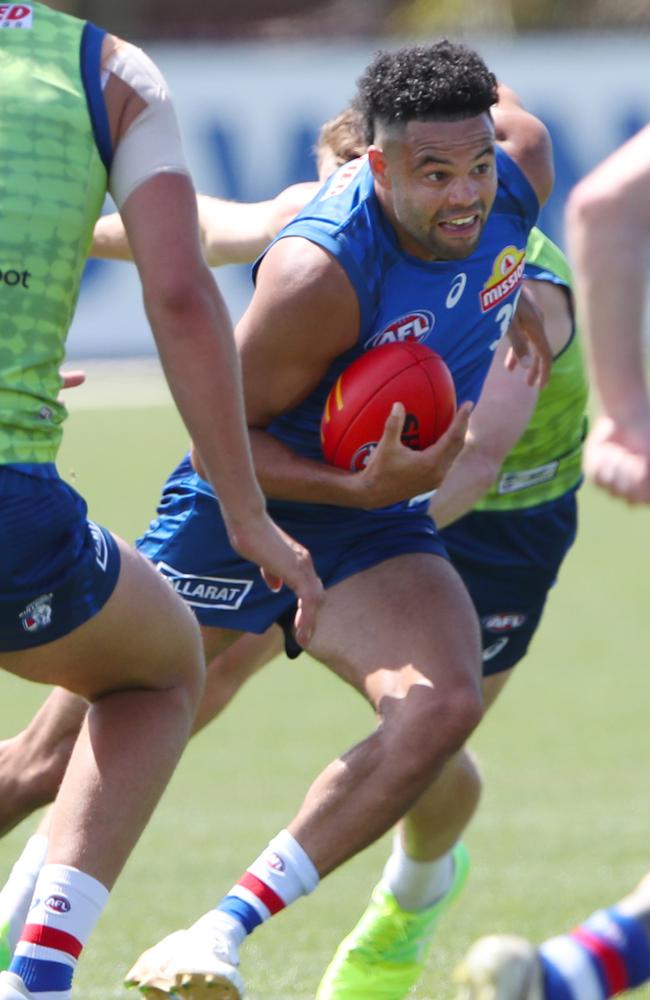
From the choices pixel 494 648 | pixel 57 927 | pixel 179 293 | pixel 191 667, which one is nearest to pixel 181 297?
pixel 179 293

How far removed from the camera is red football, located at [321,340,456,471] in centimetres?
480

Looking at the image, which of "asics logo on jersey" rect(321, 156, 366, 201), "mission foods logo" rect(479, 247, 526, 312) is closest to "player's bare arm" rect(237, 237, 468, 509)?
"asics logo on jersey" rect(321, 156, 366, 201)

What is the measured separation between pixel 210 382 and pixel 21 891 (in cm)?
162

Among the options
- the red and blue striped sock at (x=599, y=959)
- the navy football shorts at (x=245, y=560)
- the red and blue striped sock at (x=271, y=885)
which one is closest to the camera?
the red and blue striped sock at (x=599, y=959)

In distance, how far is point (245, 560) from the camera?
200 inches

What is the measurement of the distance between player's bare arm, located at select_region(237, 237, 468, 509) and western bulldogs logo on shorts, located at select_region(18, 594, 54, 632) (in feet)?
3.39

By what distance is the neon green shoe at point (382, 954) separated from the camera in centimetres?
514

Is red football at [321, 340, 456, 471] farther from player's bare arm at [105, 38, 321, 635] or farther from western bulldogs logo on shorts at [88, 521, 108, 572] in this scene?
western bulldogs logo on shorts at [88, 521, 108, 572]

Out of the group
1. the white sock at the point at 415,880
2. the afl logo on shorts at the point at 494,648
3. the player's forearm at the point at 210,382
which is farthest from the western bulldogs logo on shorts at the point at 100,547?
the afl logo on shorts at the point at 494,648

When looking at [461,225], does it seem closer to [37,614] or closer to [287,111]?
[37,614]

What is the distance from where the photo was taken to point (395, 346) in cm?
486

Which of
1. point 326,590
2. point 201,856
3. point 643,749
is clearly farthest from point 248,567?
point 643,749

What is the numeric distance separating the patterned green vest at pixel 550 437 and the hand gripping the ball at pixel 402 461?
3.87ft

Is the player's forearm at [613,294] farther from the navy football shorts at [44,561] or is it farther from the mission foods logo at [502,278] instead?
the mission foods logo at [502,278]
